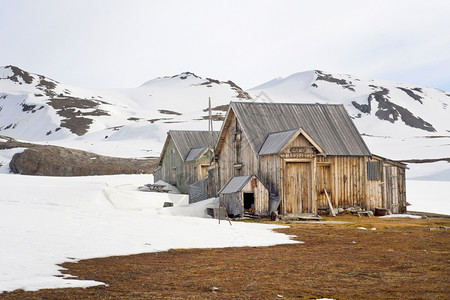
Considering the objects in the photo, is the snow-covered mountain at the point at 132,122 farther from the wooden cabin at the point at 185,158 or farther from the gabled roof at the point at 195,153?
the gabled roof at the point at 195,153

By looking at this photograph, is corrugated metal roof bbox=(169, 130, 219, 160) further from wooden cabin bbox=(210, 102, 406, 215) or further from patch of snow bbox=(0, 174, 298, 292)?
patch of snow bbox=(0, 174, 298, 292)

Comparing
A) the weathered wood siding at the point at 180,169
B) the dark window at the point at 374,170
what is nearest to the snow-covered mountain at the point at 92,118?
the weathered wood siding at the point at 180,169

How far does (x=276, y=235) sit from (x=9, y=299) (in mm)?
12843

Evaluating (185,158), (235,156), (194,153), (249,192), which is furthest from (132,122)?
(249,192)

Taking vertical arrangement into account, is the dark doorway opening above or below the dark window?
below

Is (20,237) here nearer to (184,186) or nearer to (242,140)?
(242,140)

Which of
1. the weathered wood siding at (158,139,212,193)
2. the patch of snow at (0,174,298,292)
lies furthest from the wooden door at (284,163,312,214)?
the weathered wood siding at (158,139,212,193)

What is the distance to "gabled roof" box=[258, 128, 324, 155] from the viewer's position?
29906 millimetres

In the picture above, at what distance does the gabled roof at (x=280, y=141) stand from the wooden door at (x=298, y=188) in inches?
44.3

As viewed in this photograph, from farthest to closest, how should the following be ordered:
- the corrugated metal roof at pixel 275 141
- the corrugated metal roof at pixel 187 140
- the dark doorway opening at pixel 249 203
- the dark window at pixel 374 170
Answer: the corrugated metal roof at pixel 187 140, the dark window at pixel 374 170, the dark doorway opening at pixel 249 203, the corrugated metal roof at pixel 275 141

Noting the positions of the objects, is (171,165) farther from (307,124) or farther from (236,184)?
(236,184)

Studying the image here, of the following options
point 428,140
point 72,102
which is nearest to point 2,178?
point 428,140

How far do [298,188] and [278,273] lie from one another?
18662 mm

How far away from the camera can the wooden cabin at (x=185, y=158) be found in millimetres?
46125
